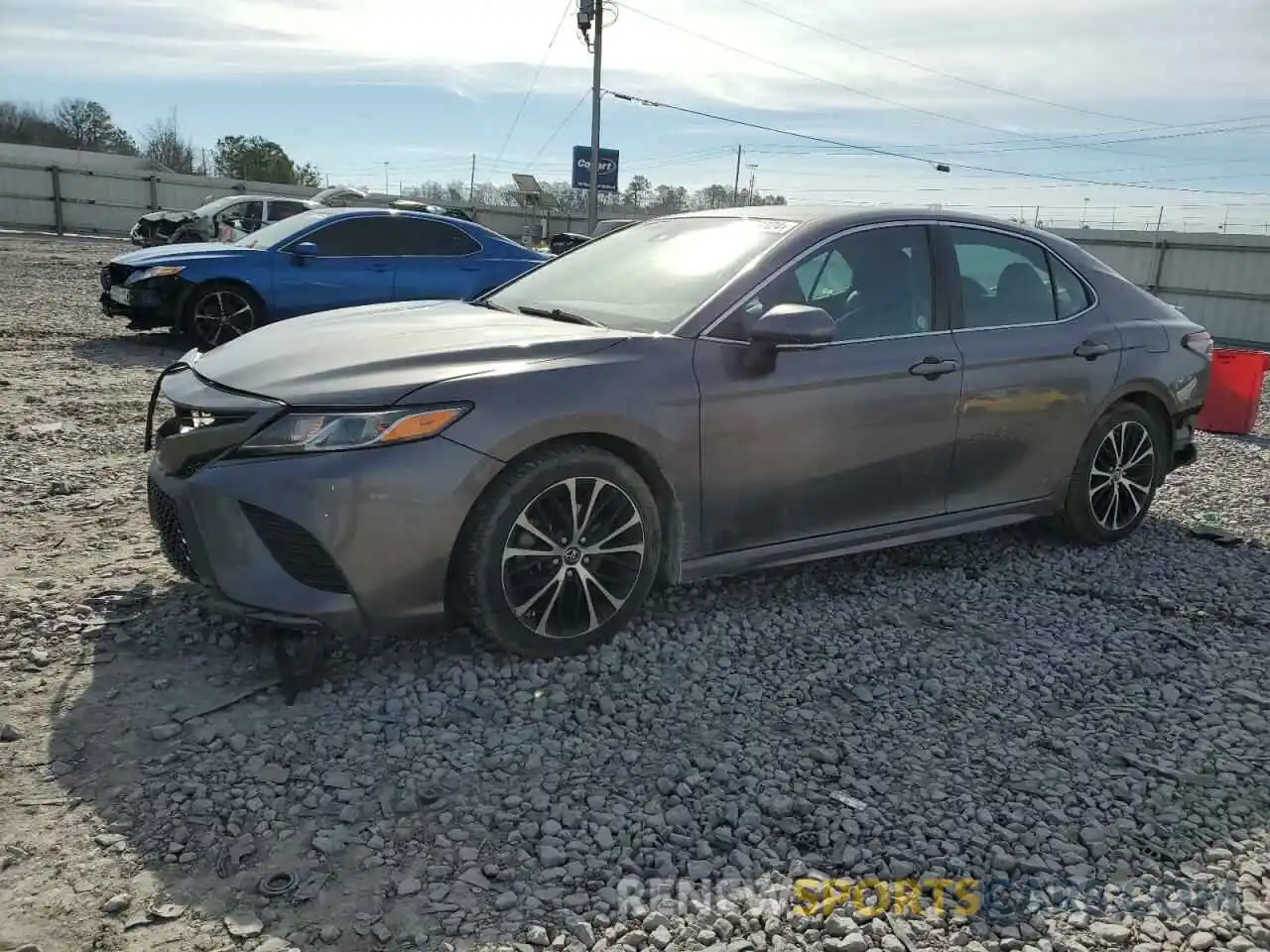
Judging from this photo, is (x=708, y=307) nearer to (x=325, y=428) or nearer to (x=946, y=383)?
(x=946, y=383)

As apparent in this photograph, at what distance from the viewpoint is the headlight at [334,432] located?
3150 mm

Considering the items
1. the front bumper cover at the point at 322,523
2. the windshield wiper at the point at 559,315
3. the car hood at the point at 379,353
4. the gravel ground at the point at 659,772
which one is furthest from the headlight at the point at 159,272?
the front bumper cover at the point at 322,523

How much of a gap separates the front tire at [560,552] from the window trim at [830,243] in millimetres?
678

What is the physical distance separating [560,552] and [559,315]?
1109 millimetres

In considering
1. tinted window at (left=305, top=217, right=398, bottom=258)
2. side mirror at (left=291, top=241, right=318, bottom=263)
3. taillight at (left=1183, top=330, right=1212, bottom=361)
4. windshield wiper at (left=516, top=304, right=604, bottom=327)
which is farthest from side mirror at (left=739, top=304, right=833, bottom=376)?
tinted window at (left=305, top=217, right=398, bottom=258)

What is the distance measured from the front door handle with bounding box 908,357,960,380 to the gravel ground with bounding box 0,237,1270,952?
0.99 metres

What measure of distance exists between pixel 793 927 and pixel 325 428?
1986 millimetres

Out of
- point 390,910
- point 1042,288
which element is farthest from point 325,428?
point 1042,288

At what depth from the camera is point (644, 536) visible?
145 inches

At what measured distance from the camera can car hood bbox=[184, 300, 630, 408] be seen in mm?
3250

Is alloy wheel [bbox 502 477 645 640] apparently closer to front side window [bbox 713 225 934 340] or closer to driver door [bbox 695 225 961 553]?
driver door [bbox 695 225 961 553]

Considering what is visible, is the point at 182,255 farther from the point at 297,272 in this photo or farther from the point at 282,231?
the point at 297,272

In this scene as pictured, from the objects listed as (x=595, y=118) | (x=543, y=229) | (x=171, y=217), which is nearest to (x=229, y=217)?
(x=171, y=217)

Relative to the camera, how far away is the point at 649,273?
427cm
